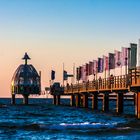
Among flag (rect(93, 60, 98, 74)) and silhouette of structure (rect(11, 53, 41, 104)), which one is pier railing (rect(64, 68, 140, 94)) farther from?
silhouette of structure (rect(11, 53, 41, 104))

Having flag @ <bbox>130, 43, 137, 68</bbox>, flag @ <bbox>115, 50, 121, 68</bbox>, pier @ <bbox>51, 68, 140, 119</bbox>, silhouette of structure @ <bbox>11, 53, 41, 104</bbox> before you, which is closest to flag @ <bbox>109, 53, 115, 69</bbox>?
pier @ <bbox>51, 68, 140, 119</bbox>

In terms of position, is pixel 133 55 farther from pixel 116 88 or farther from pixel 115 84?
pixel 115 84

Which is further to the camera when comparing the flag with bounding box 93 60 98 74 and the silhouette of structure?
the silhouette of structure

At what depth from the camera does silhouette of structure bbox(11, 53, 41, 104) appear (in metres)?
142

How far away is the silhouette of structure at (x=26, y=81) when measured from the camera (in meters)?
142

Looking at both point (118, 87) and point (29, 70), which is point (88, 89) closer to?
point (118, 87)

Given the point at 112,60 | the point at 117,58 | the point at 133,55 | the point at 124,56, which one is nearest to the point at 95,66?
the point at 112,60

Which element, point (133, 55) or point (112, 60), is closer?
point (133, 55)

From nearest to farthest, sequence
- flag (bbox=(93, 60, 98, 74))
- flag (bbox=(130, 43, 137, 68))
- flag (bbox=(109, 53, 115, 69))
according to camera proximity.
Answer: flag (bbox=(130, 43, 137, 68)), flag (bbox=(109, 53, 115, 69)), flag (bbox=(93, 60, 98, 74))

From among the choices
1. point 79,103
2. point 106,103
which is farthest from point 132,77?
point 79,103

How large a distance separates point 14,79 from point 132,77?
3771 inches

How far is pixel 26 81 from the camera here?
468 feet

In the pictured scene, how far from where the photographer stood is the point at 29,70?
14375 cm

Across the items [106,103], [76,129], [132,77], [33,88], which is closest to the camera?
[76,129]
